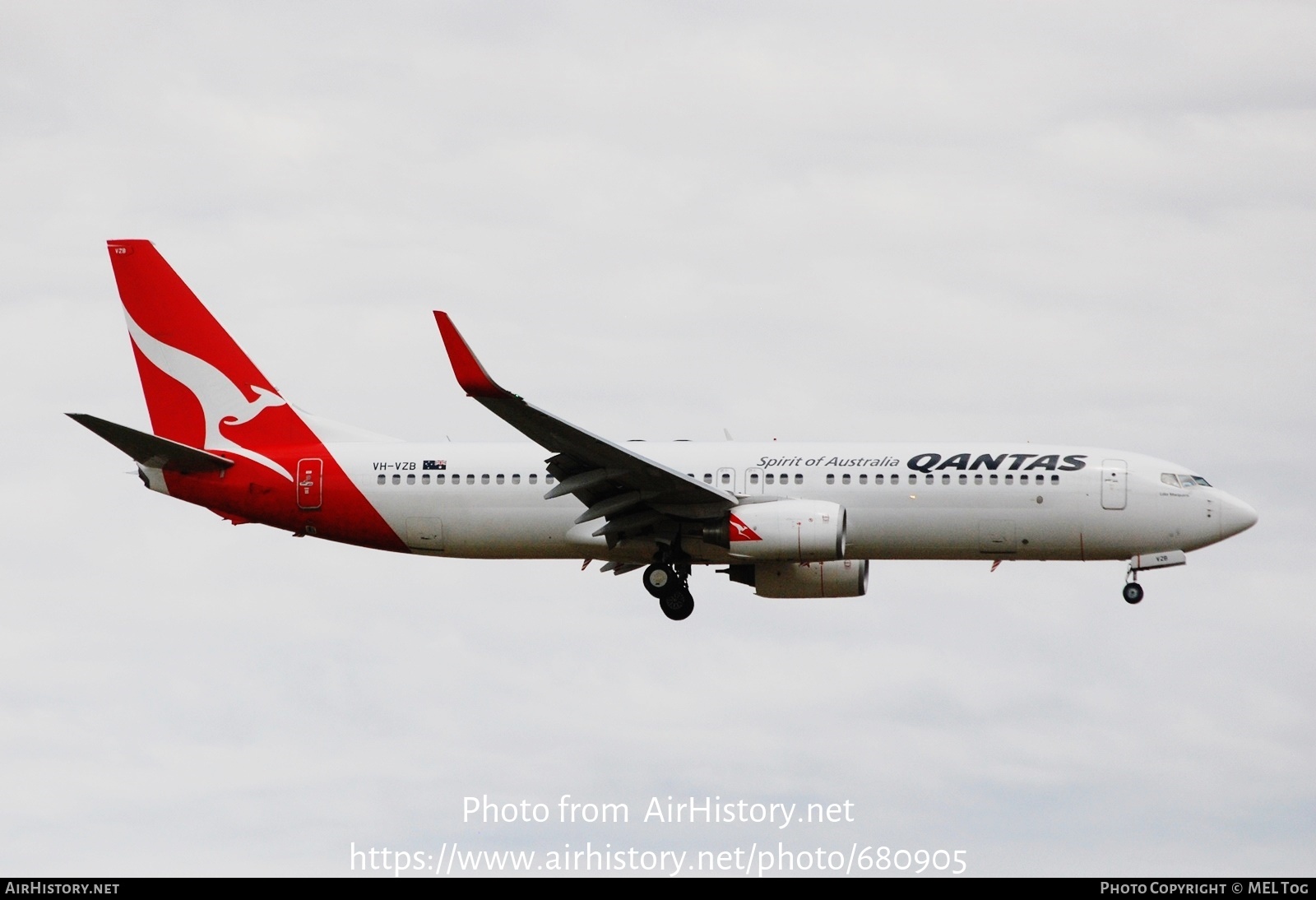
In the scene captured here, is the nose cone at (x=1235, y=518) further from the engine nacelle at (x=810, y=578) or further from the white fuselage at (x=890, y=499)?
the engine nacelle at (x=810, y=578)

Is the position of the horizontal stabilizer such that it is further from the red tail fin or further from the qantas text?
the qantas text

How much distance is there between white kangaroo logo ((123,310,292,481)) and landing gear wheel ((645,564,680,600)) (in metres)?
10.7

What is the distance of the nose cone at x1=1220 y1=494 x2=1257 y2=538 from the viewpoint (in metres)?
41.4

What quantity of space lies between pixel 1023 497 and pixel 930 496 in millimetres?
2206

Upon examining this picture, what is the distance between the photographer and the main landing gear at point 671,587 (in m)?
42.6

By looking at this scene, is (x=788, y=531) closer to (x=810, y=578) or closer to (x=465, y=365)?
(x=810, y=578)

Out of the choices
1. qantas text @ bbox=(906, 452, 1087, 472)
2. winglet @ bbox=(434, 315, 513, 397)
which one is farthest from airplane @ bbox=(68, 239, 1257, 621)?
winglet @ bbox=(434, 315, 513, 397)

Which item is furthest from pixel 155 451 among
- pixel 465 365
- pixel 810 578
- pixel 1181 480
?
pixel 1181 480

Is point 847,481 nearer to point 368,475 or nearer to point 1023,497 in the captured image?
point 1023,497

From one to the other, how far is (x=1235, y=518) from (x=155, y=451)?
2639 centimetres

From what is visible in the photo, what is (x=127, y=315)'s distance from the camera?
4641 centimetres

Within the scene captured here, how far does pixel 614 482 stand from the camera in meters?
40.8

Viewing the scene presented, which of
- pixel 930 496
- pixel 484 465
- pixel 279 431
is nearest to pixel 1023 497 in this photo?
pixel 930 496

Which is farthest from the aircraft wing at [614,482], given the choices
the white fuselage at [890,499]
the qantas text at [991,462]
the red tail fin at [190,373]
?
the red tail fin at [190,373]
